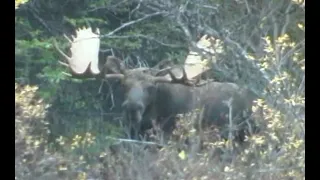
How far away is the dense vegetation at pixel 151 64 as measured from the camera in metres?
2.93

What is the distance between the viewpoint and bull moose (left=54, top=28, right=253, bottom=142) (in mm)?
3830

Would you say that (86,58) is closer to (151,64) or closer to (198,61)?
(151,64)

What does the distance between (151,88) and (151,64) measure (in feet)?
1.15

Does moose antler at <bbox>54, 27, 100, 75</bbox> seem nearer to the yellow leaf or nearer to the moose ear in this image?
the moose ear

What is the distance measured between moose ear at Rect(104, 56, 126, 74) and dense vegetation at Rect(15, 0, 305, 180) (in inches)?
2.0

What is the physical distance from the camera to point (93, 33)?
158 inches

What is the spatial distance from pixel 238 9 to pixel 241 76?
415 millimetres

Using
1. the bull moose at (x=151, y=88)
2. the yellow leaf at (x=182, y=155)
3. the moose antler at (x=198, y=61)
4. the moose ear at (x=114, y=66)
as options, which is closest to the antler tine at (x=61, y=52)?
the bull moose at (x=151, y=88)

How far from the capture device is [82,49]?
4055mm

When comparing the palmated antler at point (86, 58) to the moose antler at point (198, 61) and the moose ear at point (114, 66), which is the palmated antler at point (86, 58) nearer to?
the moose ear at point (114, 66)

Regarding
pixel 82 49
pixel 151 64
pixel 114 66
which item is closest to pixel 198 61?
pixel 151 64

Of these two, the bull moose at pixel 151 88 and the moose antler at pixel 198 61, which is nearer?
the moose antler at pixel 198 61
